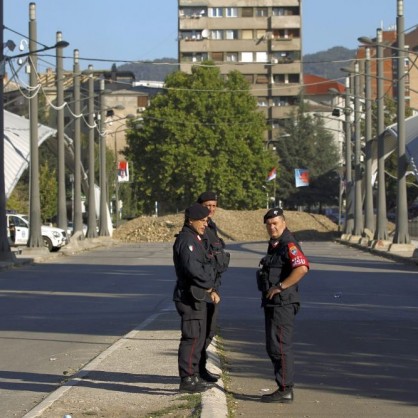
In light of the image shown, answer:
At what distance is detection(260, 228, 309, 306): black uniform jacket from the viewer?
33.5 ft

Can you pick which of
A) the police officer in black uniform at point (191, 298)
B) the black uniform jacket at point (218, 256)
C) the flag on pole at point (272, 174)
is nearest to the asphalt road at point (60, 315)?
the police officer in black uniform at point (191, 298)

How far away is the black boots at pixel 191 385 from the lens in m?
10.5

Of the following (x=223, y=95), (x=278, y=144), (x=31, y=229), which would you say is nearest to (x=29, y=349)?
(x=31, y=229)

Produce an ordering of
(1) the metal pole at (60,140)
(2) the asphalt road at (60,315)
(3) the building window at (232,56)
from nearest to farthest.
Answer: (2) the asphalt road at (60,315) → (1) the metal pole at (60,140) → (3) the building window at (232,56)

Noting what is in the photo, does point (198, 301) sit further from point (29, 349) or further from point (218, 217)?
point (218, 217)

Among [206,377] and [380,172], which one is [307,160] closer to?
[380,172]

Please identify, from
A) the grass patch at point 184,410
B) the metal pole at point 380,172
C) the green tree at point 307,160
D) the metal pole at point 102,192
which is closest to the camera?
the grass patch at point 184,410

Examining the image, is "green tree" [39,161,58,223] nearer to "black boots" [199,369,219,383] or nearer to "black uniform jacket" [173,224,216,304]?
"black boots" [199,369,219,383]

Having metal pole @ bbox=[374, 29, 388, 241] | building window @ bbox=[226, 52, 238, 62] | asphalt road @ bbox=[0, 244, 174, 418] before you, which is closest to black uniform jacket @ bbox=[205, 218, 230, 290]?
asphalt road @ bbox=[0, 244, 174, 418]

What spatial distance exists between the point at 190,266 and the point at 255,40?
A: 122 m

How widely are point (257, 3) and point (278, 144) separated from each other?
58.2 ft

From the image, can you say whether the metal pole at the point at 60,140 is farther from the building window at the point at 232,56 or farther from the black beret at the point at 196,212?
the building window at the point at 232,56

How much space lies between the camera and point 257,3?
132 metres

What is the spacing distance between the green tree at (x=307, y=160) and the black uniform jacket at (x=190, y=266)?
107461mm
